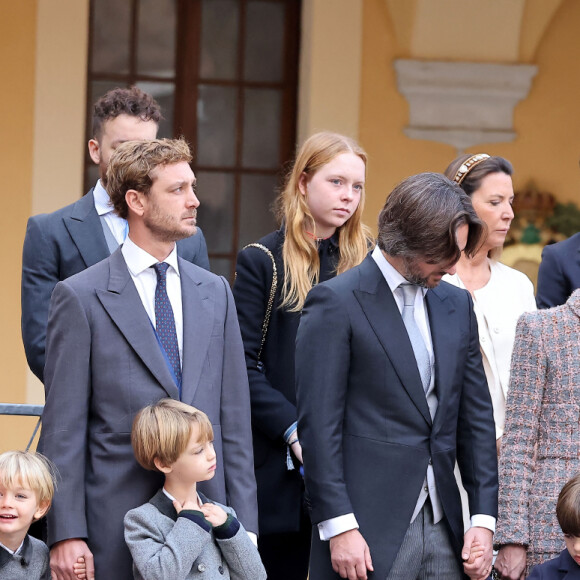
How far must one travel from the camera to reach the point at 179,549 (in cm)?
358

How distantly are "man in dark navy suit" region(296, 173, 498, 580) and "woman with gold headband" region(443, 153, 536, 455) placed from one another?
919 millimetres

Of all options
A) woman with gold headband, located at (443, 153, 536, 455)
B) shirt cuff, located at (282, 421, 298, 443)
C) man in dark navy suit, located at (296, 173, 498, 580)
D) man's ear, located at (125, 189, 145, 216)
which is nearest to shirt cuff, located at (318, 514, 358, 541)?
man in dark navy suit, located at (296, 173, 498, 580)

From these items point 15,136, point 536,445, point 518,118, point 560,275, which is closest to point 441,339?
point 536,445

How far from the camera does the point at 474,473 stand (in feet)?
12.8

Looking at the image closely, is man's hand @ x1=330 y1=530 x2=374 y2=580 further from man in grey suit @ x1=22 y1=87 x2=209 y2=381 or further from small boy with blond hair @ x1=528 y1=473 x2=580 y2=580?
man in grey suit @ x1=22 y1=87 x2=209 y2=381

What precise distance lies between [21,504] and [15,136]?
180 inches

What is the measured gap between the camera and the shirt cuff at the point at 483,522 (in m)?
3.80

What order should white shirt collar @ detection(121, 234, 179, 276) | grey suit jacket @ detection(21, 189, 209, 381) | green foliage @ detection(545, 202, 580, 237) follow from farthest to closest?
green foliage @ detection(545, 202, 580, 237) < grey suit jacket @ detection(21, 189, 209, 381) < white shirt collar @ detection(121, 234, 179, 276)

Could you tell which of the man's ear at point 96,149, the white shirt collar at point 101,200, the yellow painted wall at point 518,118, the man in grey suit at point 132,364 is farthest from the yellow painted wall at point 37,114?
the man in grey suit at point 132,364

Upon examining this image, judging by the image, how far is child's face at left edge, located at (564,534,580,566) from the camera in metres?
3.77

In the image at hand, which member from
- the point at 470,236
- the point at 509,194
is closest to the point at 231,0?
the point at 509,194

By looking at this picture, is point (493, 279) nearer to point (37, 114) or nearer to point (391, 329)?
point (391, 329)

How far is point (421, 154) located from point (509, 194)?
3.46 metres

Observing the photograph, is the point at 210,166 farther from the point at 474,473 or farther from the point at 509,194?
the point at 474,473
